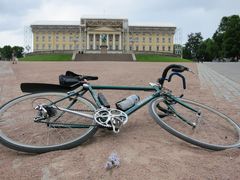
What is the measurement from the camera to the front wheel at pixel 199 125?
3.89 meters

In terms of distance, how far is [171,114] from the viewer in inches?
172

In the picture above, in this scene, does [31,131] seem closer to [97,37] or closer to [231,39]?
[231,39]

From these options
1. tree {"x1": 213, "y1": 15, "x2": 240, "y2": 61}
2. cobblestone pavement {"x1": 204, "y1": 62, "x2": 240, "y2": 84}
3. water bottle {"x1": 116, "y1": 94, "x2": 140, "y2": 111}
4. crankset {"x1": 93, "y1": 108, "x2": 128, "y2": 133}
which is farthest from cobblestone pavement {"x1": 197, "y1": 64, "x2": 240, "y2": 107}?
tree {"x1": 213, "y1": 15, "x2": 240, "y2": 61}

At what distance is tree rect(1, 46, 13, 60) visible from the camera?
428ft

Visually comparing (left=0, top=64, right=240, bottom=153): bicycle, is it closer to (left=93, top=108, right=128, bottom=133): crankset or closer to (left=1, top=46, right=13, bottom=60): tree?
(left=93, top=108, right=128, bottom=133): crankset

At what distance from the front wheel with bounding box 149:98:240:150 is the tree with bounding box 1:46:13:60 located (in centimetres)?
13173

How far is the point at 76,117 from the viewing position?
394 cm

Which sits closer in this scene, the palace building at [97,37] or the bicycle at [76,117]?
the bicycle at [76,117]

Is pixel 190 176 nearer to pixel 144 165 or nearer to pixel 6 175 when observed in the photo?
pixel 144 165

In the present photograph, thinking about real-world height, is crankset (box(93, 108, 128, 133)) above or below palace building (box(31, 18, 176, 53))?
below

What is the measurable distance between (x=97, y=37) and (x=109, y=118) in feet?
374

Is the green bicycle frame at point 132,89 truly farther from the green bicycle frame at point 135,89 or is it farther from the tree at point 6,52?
the tree at point 6,52

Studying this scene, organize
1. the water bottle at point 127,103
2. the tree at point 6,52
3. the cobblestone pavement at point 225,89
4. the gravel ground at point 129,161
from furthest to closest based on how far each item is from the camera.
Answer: the tree at point 6,52 → the cobblestone pavement at point 225,89 → the water bottle at point 127,103 → the gravel ground at point 129,161

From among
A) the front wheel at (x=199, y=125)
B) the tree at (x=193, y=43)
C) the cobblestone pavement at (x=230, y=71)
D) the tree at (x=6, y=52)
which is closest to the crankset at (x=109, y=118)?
the front wheel at (x=199, y=125)
